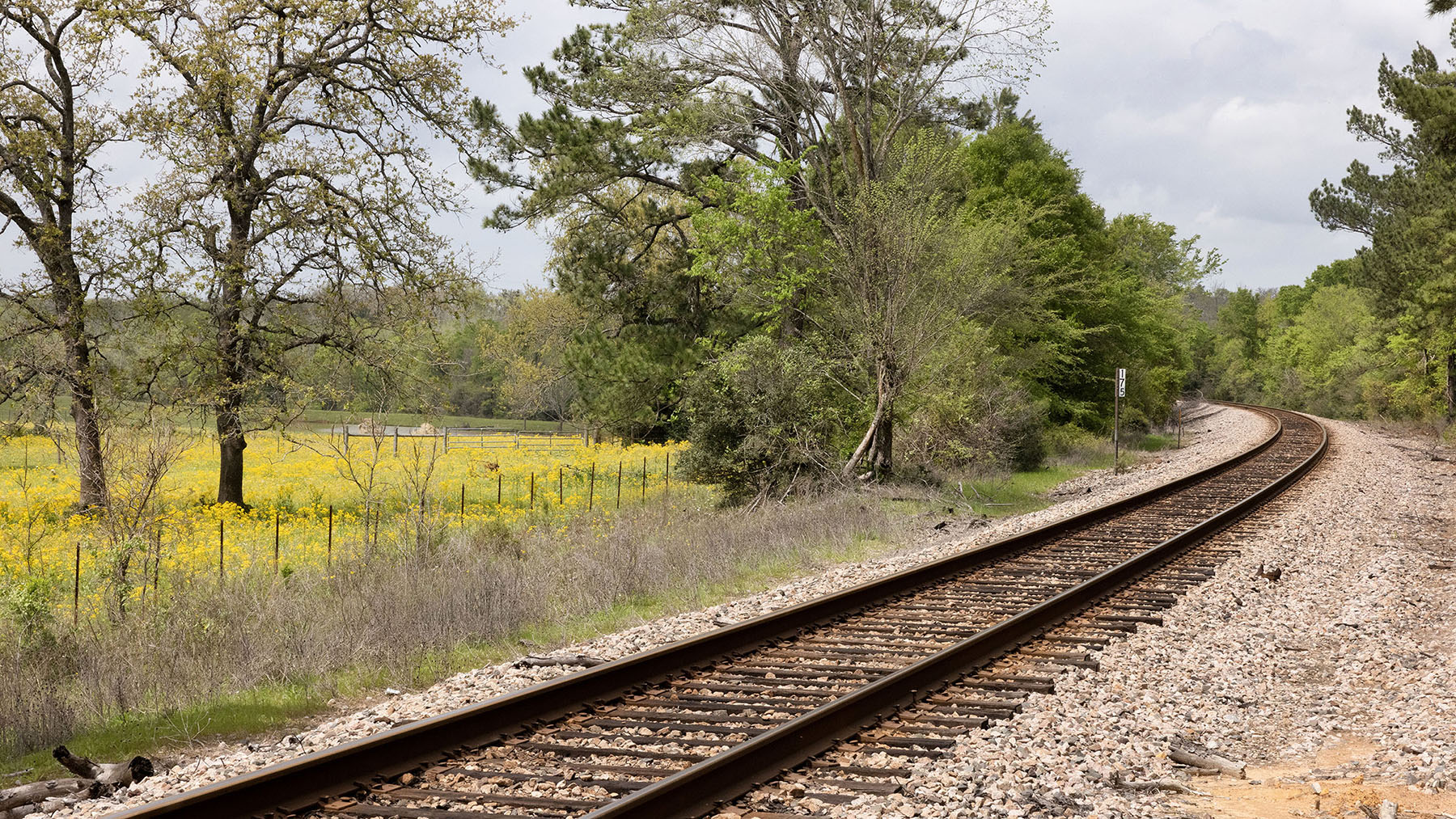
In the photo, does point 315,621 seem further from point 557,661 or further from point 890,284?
point 890,284

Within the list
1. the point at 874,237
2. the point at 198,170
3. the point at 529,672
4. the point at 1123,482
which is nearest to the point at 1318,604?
the point at 529,672

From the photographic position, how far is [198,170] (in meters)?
21.1

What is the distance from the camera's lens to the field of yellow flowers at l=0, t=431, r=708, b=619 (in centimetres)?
1041

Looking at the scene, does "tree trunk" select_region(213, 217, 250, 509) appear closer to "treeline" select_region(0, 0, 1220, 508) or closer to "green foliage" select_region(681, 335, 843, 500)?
"treeline" select_region(0, 0, 1220, 508)

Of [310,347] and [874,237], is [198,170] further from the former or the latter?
[874,237]

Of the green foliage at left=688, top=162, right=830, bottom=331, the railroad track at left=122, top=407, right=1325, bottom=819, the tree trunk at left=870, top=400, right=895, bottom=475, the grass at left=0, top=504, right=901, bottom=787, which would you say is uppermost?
the green foliage at left=688, top=162, right=830, bottom=331

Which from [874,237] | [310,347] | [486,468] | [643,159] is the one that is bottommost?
[486,468]

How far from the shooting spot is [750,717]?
21.1 ft

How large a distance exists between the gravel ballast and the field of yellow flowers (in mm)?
3861

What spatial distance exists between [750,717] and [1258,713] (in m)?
3.63

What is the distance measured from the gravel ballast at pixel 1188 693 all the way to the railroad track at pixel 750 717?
1.20 feet

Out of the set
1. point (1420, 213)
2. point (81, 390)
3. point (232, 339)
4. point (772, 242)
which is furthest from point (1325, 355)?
point (81, 390)

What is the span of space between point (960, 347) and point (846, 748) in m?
20.3

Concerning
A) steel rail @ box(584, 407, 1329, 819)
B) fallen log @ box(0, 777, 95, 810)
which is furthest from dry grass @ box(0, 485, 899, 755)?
steel rail @ box(584, 407, 1329, 819)
